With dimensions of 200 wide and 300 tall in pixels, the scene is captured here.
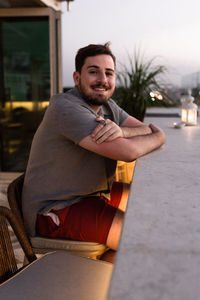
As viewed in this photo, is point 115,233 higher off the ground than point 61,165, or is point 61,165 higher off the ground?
point 61,165

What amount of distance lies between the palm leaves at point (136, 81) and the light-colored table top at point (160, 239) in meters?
2.82

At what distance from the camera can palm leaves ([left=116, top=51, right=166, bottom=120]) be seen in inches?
154

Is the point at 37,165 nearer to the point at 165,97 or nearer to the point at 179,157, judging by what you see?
the point at 179,157

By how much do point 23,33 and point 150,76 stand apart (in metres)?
2.63

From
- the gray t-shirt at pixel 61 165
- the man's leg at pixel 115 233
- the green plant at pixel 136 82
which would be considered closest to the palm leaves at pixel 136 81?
the green plant at pixel 136 82

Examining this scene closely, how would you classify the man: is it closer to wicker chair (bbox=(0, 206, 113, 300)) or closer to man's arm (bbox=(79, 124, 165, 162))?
man's arm (bbox=(79, 124, 165, 162))

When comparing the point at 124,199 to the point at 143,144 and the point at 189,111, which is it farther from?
the point at 189,111

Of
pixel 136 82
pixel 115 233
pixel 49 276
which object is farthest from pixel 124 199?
pixel 136 82

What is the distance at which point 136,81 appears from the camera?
12.9ft

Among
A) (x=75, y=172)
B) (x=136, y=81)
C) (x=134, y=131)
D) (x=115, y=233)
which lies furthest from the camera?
(x=136, y=81)

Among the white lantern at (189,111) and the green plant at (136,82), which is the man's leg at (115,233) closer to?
the white lantern at (189,111)

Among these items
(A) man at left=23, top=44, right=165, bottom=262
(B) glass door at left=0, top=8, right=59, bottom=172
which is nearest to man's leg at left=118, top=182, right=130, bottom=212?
(A) man at left=23, top=44, right=165, bottom=262

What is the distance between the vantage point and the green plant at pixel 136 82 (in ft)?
12.9

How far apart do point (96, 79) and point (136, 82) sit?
2257 mm
